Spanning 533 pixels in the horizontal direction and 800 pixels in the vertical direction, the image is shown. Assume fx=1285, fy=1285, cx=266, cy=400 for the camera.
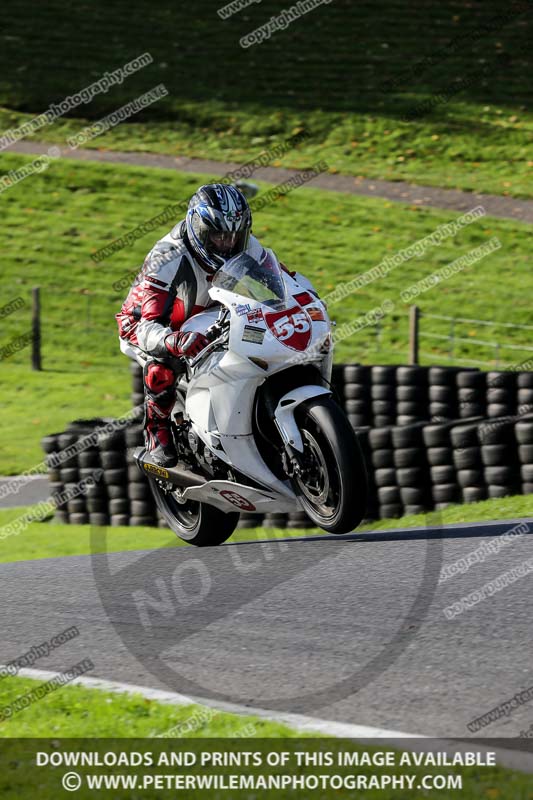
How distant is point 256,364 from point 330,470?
785mm

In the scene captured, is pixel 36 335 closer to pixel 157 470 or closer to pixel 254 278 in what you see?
pixel 157 470

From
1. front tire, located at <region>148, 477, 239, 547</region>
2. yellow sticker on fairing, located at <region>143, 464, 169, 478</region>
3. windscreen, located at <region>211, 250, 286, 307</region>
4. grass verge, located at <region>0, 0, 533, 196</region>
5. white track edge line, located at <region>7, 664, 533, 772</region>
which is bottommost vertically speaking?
grass verge, located at <region>0, 0, 533, 196</region>

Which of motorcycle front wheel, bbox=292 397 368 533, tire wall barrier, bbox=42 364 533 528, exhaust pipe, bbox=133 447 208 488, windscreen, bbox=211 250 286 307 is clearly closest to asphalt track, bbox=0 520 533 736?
motorcycle front wheel, bbox=292 397 368 533

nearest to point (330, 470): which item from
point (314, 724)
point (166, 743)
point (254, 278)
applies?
point (254, 278)

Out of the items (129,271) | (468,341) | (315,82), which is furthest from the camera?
(315,82)

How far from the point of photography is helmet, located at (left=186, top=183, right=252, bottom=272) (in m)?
7.99

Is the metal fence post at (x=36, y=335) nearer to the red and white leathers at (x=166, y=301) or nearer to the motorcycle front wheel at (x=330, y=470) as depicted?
the red and white leathers at (x=166, y=301)

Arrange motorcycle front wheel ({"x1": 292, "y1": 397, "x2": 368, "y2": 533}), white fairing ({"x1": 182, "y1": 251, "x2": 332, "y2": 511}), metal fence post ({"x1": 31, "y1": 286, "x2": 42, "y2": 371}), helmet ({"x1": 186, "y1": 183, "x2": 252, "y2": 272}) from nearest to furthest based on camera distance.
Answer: motorcycle front wheel ({"x1": 292, "y1": 397, "x2": 368, "y2": 533})
white fairing ({"x1": 182, "y1": 251, "x2": 332, "y2": 511})
helmet ({"x1": 186, "y1": 183, "x2": 252, "y2": 272})
metal fence post ({"x1": 31, "y1": 286, "x2": 42, "y2": 371})

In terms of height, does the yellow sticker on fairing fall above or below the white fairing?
below

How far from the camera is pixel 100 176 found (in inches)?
1169

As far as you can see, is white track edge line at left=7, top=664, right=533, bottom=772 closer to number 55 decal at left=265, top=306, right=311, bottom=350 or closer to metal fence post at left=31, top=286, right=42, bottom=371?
number 55 decal at left=265, top=306, right=311, bottom=350

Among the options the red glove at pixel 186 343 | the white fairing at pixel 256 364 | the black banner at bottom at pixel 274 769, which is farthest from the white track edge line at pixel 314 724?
the red glove at pixel 186 343

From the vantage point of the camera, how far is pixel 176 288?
8367 mm

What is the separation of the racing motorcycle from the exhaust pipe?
1cm
